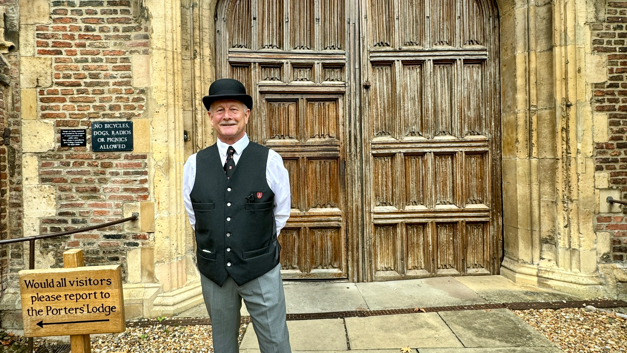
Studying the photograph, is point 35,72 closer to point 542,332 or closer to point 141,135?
point 141,135

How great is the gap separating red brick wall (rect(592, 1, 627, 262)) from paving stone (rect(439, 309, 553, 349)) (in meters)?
1.54

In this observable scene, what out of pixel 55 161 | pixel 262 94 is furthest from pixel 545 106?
pixel 55 161

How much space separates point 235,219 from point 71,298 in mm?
996

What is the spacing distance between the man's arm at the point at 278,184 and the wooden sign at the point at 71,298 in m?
0.90

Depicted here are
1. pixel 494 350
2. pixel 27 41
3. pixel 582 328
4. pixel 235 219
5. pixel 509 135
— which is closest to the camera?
pixel 235 219

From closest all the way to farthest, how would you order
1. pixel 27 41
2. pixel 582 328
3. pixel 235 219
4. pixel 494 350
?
pixel 235 219 < pixel 494 350 < pixel 582 328 < pixel 27 41

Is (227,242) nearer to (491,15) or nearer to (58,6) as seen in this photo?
(58,6)

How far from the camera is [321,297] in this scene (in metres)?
3.93

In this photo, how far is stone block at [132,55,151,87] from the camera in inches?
144

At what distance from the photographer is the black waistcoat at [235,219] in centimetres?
195

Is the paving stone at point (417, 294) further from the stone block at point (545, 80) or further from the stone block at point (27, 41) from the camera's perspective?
the stone block at point (27, 41)

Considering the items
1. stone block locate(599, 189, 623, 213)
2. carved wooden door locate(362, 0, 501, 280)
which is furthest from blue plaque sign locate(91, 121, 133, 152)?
stone block locate(599, 189, 623, 213)

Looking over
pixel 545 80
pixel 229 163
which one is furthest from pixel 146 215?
pixel 545 80

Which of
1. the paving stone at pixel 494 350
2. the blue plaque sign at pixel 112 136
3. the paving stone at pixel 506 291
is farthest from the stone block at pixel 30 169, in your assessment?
the paving stone at pixel 506 291
